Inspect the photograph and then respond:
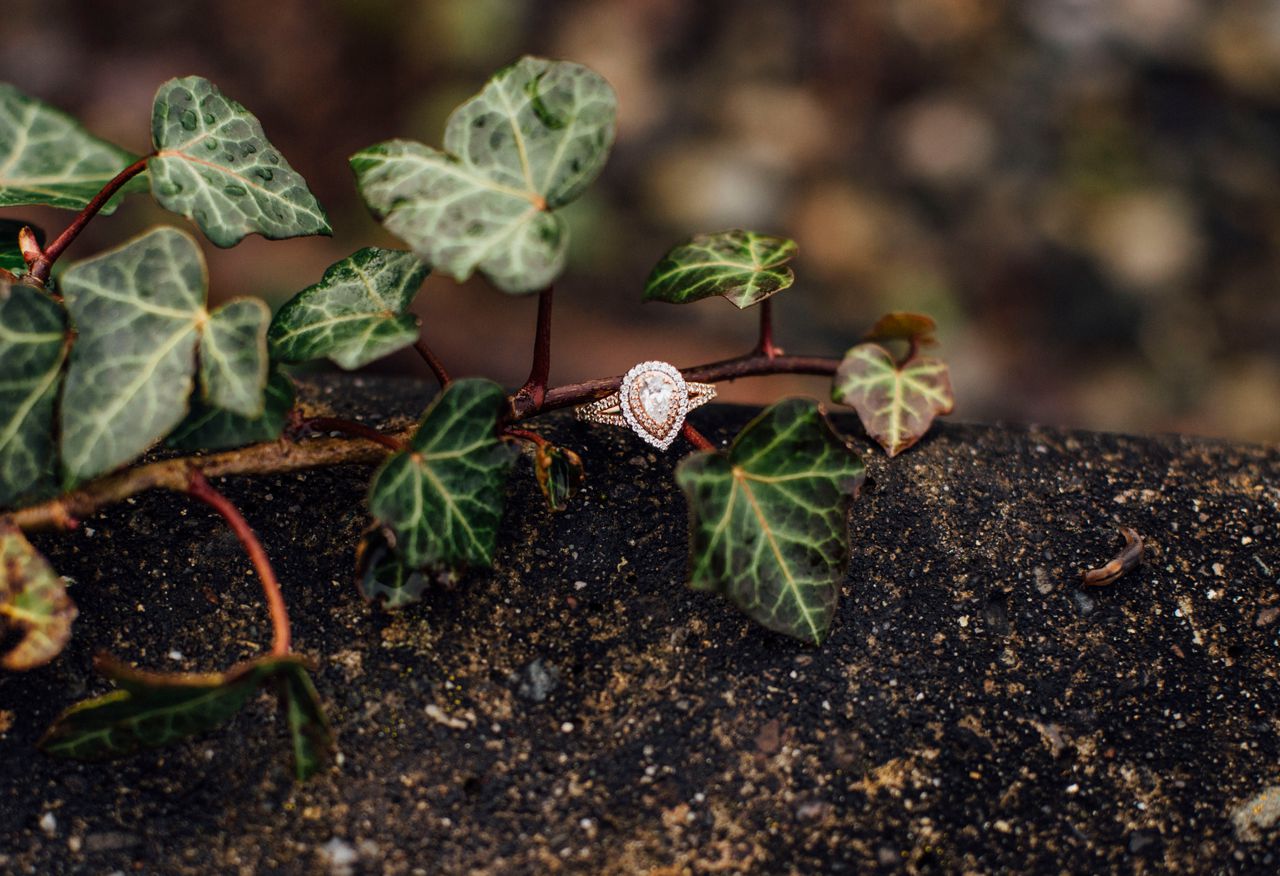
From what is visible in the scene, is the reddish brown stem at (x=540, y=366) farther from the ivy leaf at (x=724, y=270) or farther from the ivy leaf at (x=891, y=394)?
the ivy leaf at (x=891, y=394)

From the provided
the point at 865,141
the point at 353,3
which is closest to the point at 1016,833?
the point at 865,141

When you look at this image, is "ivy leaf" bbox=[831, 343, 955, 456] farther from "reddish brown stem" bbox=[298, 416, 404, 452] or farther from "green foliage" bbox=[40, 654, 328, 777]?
"green foliage" bbox=[40, 654, 328, 777]

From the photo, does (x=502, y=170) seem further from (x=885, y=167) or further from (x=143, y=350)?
(x=885, y=167)

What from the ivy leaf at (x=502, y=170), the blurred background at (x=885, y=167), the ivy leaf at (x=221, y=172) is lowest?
the ivy leaf at (x=221, y=172)

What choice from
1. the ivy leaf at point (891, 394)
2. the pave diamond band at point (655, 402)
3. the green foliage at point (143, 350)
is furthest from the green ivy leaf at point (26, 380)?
the ivy leaf at point (891, 394)

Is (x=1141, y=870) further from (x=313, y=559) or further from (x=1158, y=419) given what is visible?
(x=1158, y=419)

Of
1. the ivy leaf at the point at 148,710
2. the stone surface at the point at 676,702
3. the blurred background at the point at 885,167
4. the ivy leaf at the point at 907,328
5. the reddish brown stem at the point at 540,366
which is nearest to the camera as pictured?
the ivy leaf at the point at 148,710

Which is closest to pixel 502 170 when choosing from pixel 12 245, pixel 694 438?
pixel 694 438
